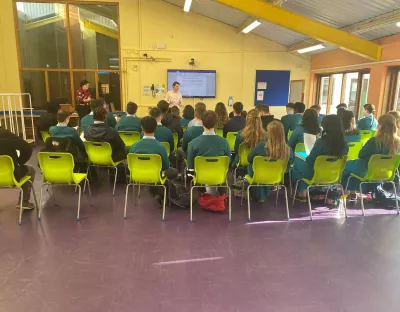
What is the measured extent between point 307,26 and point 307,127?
11.9ft

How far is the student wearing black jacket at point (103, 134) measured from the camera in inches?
167

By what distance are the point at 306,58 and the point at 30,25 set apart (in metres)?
9.17

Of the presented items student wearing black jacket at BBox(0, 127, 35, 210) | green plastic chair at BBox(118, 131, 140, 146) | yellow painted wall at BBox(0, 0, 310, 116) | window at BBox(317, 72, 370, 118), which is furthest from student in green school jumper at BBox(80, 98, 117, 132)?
window at BBox(317, 72, 370, 118)

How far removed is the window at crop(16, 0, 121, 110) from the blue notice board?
4796 millimetres

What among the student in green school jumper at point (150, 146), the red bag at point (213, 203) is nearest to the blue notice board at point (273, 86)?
the red bag at point (213, 203)

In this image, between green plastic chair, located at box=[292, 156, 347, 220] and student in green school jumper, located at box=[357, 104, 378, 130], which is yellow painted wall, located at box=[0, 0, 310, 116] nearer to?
student in green school jumper, located at box=[357, 104, 378, 130]

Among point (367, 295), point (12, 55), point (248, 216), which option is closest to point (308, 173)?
point (248, 216)

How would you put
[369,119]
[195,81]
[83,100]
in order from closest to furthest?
1. [369,119]
2. [83,100]
3. [195,81]

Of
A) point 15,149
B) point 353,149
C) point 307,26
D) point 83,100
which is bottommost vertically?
point 353,149

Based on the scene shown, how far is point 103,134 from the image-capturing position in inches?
167

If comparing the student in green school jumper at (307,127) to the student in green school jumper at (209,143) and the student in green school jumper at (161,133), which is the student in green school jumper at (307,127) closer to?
the student in green school jumper at (209,143)

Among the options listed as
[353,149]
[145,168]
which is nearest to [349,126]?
[353,149]

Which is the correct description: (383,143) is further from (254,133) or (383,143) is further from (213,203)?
(213,203)

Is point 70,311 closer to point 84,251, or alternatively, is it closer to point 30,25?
point 84,251
